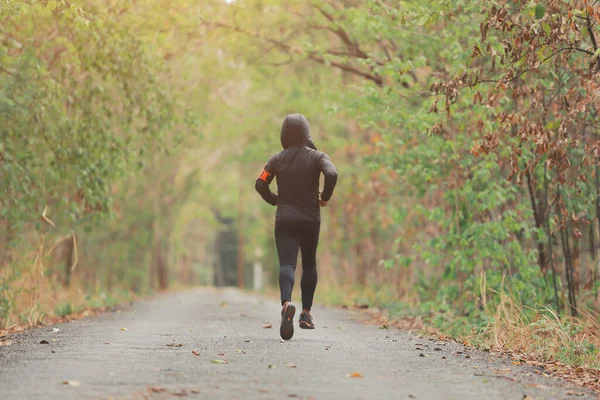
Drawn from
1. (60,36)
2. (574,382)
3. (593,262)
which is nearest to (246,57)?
(60,36)

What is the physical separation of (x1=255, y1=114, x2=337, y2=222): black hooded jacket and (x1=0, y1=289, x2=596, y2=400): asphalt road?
4.59ft

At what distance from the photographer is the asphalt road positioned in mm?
5680

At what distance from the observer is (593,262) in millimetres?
12055

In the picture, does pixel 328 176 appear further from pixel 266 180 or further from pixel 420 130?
pixel 420 130

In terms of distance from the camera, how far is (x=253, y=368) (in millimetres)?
6645

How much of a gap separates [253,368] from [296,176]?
296 centimetres

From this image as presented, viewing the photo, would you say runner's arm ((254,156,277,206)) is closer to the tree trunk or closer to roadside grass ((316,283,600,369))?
roadside grass ((316,283,600,369))

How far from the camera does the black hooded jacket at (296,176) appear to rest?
910 cm

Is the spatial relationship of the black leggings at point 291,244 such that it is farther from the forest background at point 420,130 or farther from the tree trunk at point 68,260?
the tree trunk at point 68,260

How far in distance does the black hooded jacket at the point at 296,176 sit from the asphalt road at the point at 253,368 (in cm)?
140

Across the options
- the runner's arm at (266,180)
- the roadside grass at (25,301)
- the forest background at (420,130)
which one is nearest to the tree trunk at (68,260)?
the forest background at (420,130)

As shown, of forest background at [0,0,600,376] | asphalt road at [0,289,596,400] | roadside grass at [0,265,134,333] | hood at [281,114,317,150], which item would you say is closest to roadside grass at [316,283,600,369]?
forest background at [0,0,600,376]

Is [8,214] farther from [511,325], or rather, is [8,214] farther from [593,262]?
[593,262]

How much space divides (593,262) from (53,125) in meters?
8.16
